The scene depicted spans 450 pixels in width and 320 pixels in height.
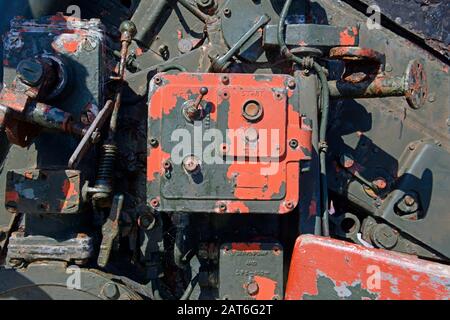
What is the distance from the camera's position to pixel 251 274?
193 cm

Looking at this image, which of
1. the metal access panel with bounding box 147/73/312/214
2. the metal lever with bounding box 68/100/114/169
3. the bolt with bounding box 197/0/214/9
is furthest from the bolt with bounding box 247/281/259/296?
the bolt with bounding box 197/0/214/9

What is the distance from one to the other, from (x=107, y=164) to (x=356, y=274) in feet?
3.09

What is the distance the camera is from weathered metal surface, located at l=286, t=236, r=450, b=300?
1744 mm

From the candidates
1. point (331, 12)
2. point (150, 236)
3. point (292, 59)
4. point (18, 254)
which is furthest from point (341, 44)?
point (18, 254)

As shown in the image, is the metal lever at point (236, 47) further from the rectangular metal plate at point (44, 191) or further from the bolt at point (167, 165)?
the rectangular metal plate at point (44, 191)

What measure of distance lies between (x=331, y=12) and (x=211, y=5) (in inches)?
21.5

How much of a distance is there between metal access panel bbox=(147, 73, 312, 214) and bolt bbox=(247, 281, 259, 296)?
30 cm

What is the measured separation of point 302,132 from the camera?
1795mm

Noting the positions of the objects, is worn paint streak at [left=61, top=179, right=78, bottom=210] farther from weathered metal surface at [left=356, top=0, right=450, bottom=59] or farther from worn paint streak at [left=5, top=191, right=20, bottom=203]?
weathered metal surface at [left=356, top=0, right=450, bottom=59]

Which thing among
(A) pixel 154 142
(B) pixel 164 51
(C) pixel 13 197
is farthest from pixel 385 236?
(C) pixel 13 197

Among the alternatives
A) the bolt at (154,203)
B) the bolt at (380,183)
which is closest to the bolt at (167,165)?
the bolt at (154,203)

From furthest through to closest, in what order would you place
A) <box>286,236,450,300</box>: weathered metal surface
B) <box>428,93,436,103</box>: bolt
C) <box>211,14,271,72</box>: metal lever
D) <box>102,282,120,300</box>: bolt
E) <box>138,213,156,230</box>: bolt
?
<box>428,93,436,103</box>: bolt
<box>138,213,156,230</box>: bolt
<box>211,14,271,72</box>: metal lever
<box>102,282,120,300</box>: bolt
<box>286,236,450,300</box>: weathered metal surface

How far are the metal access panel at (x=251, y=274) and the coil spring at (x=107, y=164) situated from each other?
497 mm

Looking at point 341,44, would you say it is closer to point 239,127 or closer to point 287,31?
point 287,31
